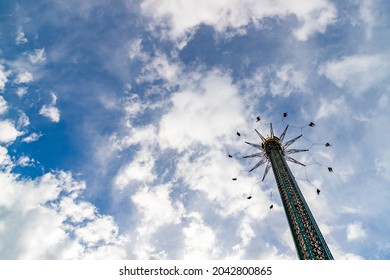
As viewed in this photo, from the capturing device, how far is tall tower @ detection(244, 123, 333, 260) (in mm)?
24219

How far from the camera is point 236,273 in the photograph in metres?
14.1

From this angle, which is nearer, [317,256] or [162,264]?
[162,264]

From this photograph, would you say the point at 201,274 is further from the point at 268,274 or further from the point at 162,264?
the point at 268,274

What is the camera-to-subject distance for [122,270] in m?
13.7

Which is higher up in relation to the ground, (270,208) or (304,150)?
(304,150)

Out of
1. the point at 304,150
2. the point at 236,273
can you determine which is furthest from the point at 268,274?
the point at 304,150

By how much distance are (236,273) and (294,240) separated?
1418cm

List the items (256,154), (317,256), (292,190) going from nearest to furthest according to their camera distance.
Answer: (317,256), (292,190), (256,154)

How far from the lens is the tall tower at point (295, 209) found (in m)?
24.2

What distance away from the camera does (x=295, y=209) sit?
94.7 feet

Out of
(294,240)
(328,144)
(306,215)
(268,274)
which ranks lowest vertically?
(268,274)

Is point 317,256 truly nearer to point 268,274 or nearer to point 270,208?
point 268,274

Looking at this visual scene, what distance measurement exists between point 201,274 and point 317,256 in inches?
542

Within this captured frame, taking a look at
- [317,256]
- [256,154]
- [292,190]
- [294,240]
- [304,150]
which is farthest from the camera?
[256,154]
